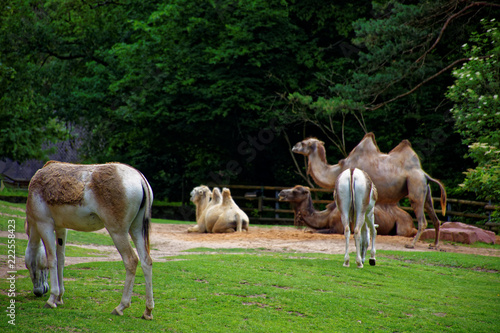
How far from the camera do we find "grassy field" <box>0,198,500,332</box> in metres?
6.12

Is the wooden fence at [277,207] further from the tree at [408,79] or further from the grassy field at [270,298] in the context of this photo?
the grassy field at [270,298]

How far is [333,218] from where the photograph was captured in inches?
657

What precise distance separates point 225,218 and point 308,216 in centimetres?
259

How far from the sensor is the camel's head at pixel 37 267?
657cm

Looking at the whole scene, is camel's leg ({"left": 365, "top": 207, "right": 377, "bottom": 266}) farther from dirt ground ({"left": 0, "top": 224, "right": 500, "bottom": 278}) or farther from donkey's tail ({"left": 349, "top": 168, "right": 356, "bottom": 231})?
dirt ground ({"left": 0, "top": 224, "right": 500, "bottom": 278})

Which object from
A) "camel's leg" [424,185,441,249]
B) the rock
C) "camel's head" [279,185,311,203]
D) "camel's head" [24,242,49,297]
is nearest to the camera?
"camel's head" [24,242,49,297]

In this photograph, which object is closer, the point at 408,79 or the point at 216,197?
the point at 216,197

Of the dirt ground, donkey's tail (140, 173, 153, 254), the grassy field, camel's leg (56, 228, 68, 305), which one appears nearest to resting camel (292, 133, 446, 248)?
the dirt ground

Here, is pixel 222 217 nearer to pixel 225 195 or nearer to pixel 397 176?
pixel 225 195

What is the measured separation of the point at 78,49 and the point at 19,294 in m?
23.6

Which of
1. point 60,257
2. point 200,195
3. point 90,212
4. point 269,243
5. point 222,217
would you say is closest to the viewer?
point 90,212

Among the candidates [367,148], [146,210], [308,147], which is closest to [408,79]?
[367,148]

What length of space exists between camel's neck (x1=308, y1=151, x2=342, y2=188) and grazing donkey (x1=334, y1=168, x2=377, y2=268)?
19.0ft

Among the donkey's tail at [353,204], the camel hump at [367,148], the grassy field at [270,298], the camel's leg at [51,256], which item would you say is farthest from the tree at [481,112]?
the camel's leg at [51,256]
